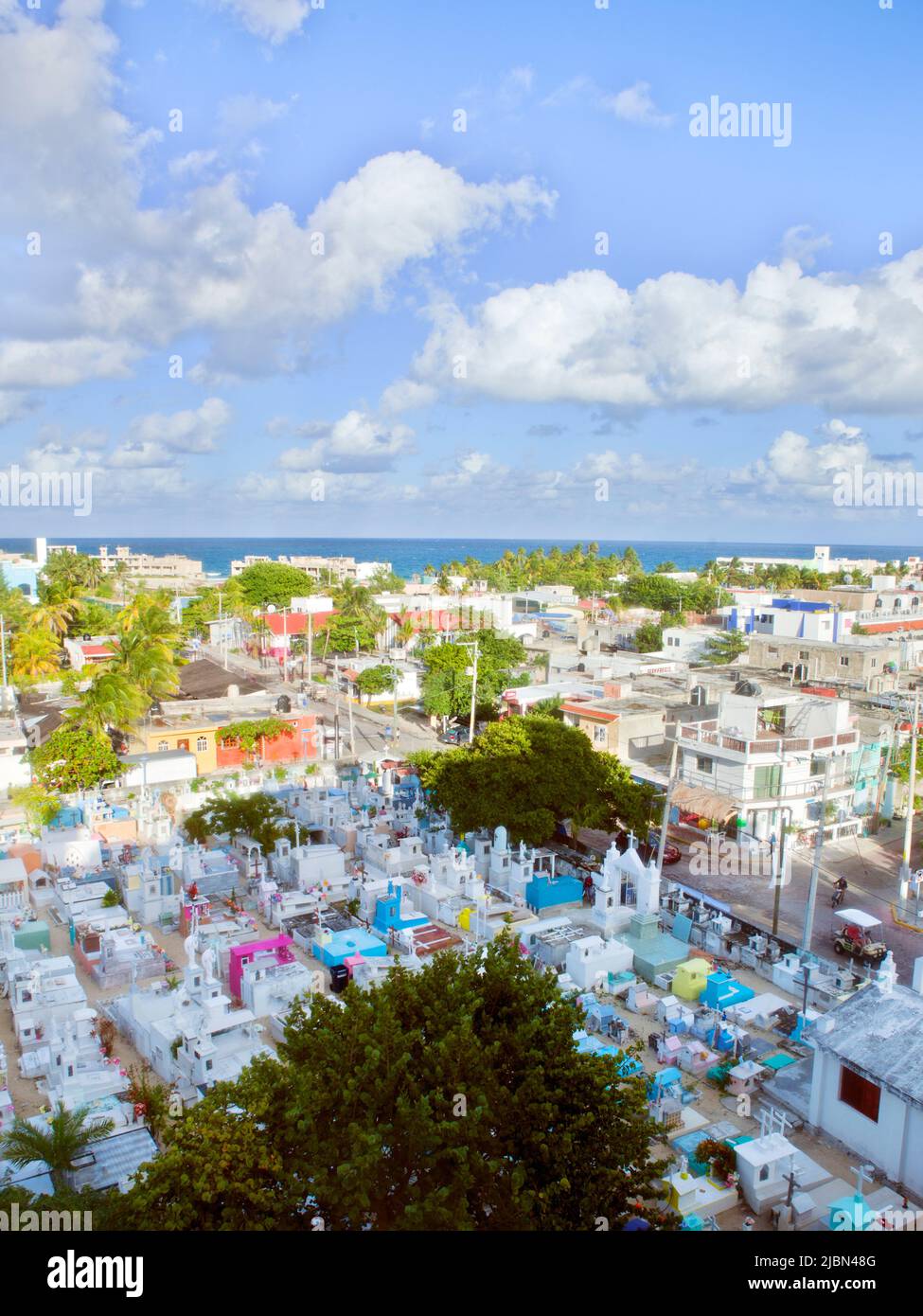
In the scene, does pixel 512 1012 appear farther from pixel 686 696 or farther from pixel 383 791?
pixel 686 696

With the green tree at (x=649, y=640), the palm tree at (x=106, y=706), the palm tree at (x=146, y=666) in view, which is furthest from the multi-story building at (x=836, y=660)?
the palm tree at (x=106, y=706)

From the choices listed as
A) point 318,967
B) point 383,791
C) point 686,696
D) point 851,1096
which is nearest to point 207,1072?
point 318,967

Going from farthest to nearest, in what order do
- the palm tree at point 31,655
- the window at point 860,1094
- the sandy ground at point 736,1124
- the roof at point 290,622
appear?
the roof at point 290,622 < the palm tree at point 31,655 < the window at point 860,1094 < the sandy ground at point 736,1124

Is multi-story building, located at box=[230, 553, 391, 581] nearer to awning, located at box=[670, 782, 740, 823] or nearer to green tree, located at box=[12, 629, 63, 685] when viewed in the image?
green tree, located at box=[12, 629, 63, 685]

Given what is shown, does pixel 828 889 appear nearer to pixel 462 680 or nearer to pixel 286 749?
pixel 462 680

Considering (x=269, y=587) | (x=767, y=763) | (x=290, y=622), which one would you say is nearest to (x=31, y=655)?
(x=290, y=622)

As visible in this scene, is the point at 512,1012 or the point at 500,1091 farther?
the point at 512,1012

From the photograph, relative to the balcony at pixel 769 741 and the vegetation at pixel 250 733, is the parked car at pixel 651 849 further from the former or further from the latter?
the vegetation at pixel 250 733
